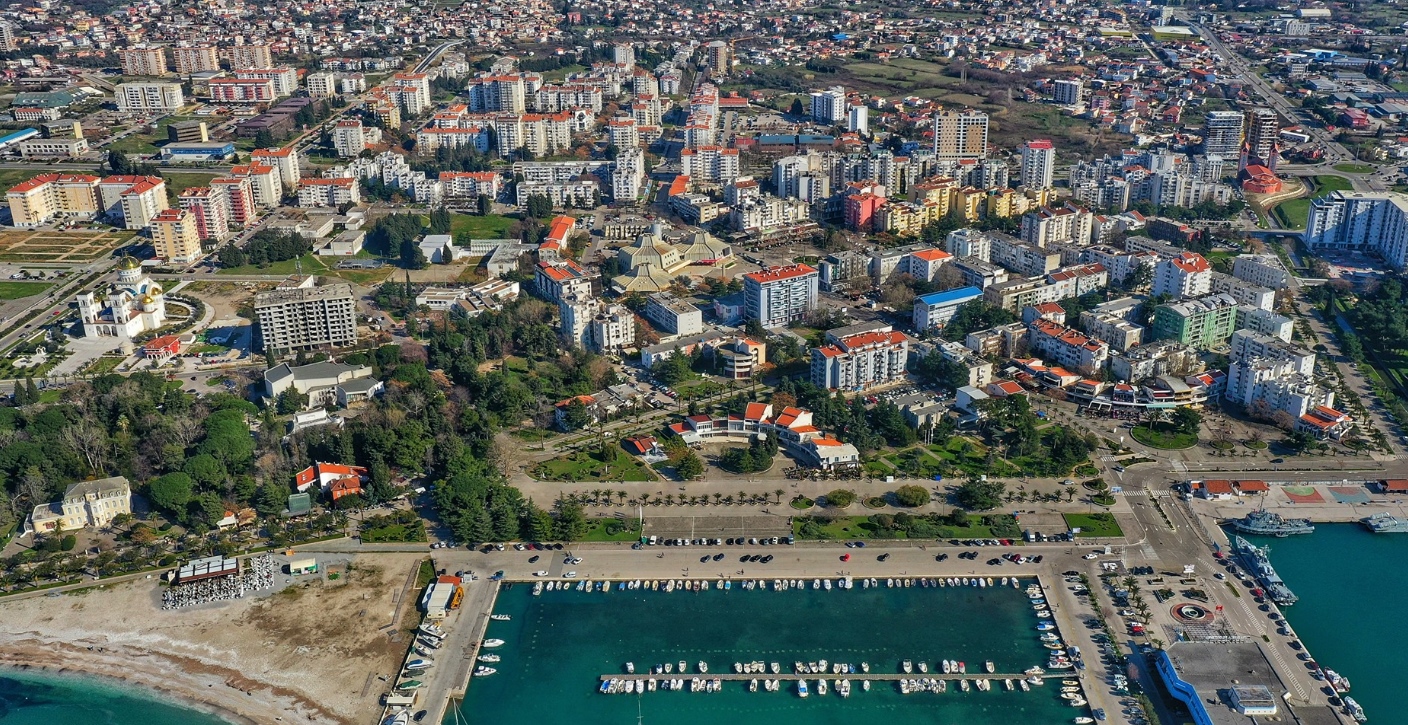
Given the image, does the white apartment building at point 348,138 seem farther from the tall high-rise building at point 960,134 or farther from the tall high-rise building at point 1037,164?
the tall high-rise building at point 1037,164

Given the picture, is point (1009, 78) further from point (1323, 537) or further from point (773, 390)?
point (1323, 537)

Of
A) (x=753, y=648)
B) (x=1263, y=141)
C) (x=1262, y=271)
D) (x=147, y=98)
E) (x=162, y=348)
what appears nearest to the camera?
(x=753, y=648)

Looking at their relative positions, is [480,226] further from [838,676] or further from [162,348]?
[838,676]

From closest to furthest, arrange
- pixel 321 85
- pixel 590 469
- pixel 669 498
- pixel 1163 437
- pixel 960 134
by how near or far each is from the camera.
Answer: pixel 669 498
pixel 590 469
pixel 1163 437
pixel 960 134
pixel 321 85

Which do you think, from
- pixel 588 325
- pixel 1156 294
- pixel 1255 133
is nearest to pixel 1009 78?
pixel 1255 133

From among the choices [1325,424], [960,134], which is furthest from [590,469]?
[960,134]

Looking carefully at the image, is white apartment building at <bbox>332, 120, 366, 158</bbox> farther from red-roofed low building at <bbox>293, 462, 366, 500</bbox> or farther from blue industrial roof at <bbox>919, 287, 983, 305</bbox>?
red-roofed low building at <bbox>293, 462, 366, 500</bbox>
